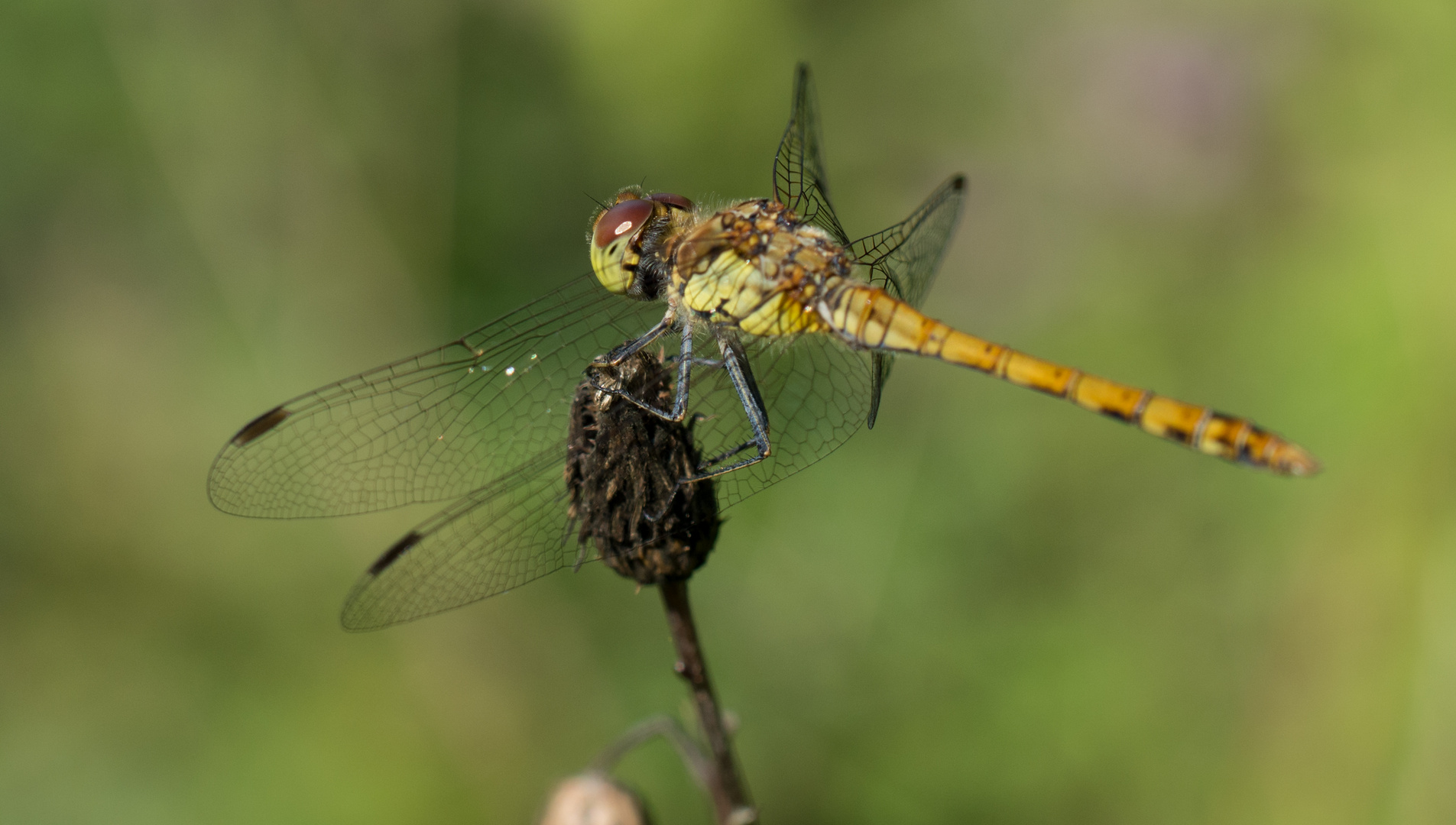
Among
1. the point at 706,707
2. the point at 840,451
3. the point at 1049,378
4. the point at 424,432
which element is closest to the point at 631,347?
the point at 424,432

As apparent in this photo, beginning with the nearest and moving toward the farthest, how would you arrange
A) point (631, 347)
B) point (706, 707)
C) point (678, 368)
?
point (706, 707) → point (631, 347) → point (678, 368)

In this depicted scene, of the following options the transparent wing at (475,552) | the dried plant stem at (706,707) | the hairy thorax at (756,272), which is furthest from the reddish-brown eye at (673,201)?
the dried plant stem at (706,707)

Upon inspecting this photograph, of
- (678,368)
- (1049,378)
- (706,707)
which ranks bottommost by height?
(706,707)

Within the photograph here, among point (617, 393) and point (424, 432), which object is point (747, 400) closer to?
point (617, 393)

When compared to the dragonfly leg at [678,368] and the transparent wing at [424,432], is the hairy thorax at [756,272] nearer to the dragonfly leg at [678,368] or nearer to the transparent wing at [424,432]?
the dragonfly leg at [678,368]

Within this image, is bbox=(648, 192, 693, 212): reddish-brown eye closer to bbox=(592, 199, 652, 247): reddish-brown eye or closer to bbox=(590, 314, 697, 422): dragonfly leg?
bbox=(592, 199, 652, 247): reddish-brown eye

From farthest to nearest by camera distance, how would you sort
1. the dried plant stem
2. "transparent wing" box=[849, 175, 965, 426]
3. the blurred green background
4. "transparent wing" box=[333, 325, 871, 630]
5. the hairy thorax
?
the blurred green background < "transparent wing" box=[849, 175, 965, 426] < the hairy thorax < "transparent wing" box=[333, 325, 871, 630] < the dried plant stem

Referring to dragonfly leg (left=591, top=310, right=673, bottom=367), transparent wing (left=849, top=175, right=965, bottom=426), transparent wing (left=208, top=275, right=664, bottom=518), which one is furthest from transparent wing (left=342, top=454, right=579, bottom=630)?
transparent wing (left=849, top=175, right=965, bottom=426)
